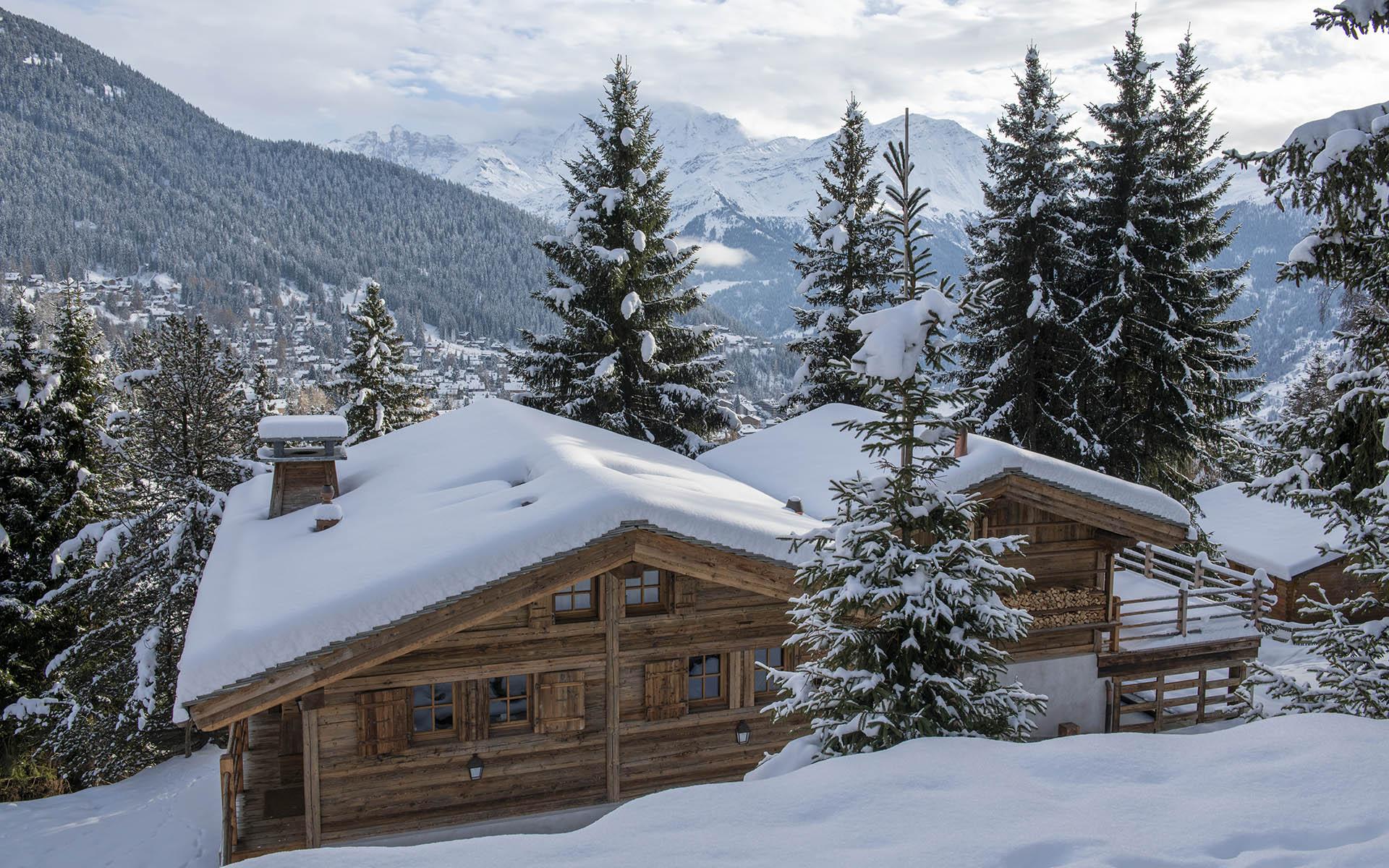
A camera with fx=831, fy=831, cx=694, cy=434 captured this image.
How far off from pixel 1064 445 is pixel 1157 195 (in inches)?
293

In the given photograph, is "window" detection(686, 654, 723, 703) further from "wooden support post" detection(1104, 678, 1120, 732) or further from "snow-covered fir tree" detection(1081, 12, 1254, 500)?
"snow-covered fir tree" detection(1081, 12, 1254, 500)

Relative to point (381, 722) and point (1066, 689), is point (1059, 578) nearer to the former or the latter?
point (1066, 689)

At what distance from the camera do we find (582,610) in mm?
12750

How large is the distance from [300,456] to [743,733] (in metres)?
9.72

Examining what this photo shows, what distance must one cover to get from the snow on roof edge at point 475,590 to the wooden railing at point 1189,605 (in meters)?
9.94

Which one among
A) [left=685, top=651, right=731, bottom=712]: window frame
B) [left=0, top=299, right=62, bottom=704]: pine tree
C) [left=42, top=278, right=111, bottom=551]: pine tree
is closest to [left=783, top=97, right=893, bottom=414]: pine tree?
[left=685, top=651, right=731, bottom=712]: window frame

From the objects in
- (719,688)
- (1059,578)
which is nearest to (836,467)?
(1059,578)

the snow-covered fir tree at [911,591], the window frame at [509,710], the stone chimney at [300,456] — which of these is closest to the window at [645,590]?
the window frame at [509,710]

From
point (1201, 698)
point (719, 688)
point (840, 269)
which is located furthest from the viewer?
point (840, 269)

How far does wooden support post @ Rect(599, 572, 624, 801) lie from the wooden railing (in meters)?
10.7

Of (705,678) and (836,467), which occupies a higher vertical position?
(836,467)

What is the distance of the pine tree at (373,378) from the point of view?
31.9 meters

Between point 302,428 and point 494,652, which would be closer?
point 494,652

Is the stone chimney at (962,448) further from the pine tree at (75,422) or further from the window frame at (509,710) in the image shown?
the pine tree at (75,422)
